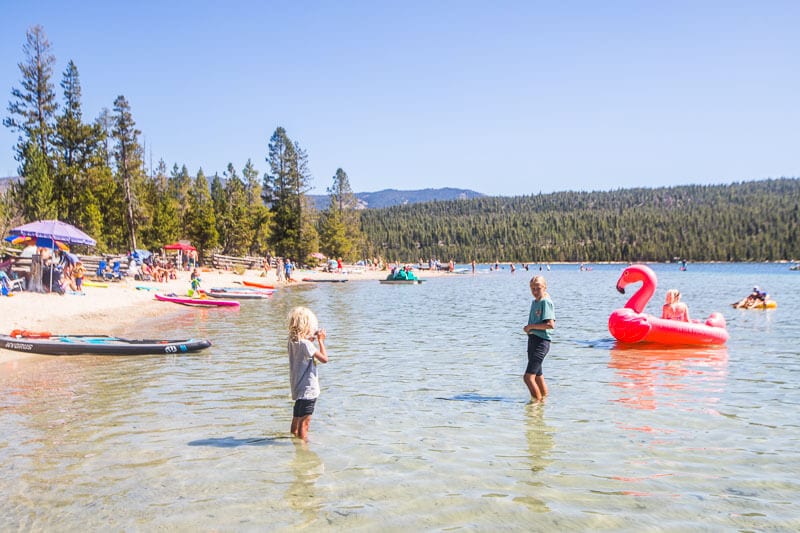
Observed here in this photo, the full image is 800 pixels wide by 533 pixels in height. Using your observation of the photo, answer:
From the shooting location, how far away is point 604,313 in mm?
26109

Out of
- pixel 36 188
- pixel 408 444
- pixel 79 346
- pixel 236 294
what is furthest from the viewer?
pixel 36 188

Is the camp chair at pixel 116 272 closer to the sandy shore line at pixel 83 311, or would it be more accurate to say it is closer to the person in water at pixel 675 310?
the sandy shore line at pixel 83 311

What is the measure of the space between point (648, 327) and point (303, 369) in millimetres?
10914

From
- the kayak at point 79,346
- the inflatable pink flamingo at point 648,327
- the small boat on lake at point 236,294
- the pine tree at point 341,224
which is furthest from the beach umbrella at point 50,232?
the pine tree at point 341,224

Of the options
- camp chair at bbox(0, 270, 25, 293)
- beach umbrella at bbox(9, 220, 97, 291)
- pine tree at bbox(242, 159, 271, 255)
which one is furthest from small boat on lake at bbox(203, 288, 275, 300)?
pine tree at bbox(242, 159, 271, 255)

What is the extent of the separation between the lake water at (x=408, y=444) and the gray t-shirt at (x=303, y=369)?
766 millimetres

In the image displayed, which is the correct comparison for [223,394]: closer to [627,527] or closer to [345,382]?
[345,382]

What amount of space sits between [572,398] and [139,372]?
8.34 metres

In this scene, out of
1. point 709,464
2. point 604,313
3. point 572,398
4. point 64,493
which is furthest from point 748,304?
point 64,493

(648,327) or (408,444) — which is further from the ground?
(648,327)

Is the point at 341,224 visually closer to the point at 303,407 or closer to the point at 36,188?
the point at 36,188

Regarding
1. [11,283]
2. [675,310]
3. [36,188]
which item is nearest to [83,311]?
[11,283]

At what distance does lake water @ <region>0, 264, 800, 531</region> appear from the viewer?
5.54 meters

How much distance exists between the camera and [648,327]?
1523 centimetres
